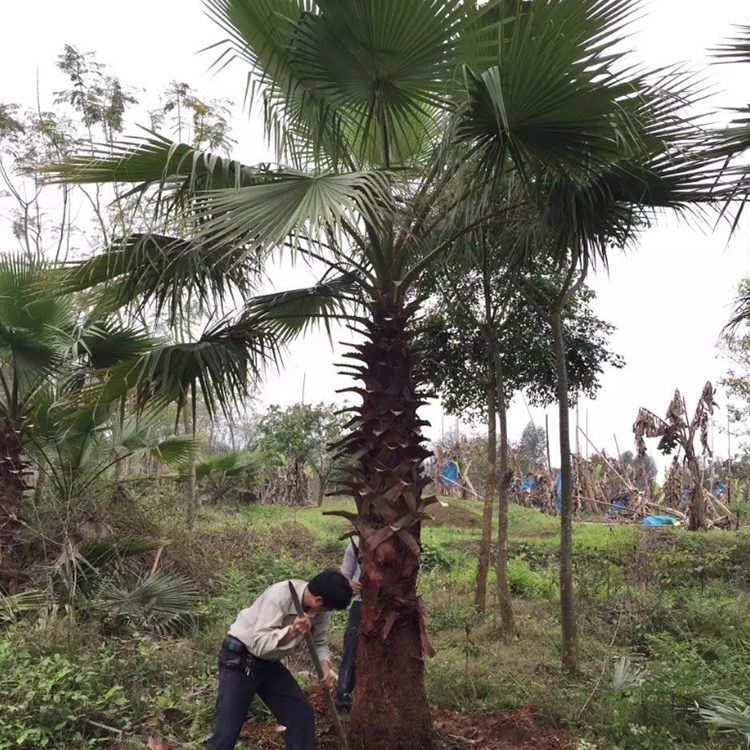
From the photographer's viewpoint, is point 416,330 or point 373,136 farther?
point 373,136

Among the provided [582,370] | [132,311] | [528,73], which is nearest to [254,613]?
[132,311]

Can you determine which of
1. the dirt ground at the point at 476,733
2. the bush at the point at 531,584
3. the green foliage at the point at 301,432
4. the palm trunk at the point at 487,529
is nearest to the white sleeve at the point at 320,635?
the dirt ground at the point at 476,733

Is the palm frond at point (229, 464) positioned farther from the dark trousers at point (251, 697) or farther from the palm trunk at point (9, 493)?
the dark trousers at point (251, 697)

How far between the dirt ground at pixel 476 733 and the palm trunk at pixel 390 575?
0.96 ft

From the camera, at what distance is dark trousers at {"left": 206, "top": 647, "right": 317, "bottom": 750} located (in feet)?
13.4

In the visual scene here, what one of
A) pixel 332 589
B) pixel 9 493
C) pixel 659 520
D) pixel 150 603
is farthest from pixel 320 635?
pixel 659 520

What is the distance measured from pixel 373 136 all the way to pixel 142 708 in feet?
15.6

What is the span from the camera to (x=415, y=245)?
5.21 metres

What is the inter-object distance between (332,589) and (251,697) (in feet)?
2.81

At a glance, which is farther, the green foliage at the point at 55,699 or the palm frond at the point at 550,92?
the green foliage at the point at 55,699

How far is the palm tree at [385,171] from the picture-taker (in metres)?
4.14

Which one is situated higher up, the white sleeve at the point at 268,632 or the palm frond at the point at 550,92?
the palm frond at the point at 550,92

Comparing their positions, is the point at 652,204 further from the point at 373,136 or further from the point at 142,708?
the point at 142,708

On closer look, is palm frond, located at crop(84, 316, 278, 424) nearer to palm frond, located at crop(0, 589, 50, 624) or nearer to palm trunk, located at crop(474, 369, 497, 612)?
palm frond, located at crop(0, 589, 50, 624)
